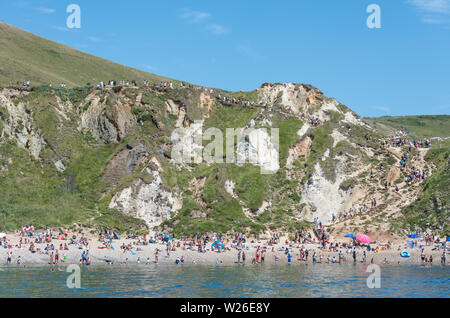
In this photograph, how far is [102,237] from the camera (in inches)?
2630

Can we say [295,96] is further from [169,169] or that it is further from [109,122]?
[109,122]

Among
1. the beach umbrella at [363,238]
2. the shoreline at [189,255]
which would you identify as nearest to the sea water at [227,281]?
the shoreline at [189,255]

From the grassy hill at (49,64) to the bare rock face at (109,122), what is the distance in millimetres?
36450

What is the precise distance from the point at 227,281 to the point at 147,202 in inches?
1271

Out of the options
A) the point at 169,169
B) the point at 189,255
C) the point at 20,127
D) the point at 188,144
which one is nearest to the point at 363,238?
the point at 189,255

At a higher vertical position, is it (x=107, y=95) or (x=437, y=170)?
(x=107, y=95)

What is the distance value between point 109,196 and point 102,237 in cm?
1185

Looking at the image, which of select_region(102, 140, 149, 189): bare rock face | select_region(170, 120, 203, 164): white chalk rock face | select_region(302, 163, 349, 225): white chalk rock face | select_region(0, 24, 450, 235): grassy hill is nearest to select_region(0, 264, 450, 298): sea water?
select_region(0, 24, 450, 235): grassy hill

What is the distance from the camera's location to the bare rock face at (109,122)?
292ft

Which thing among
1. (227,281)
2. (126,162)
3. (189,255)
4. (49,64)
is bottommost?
(227,281)

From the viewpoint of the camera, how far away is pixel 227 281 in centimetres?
4731
